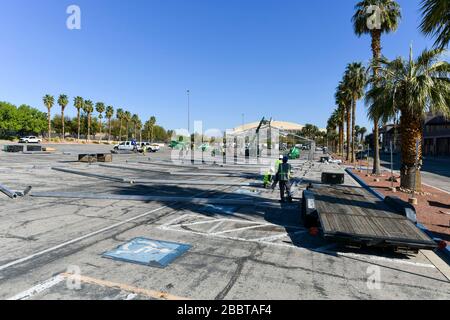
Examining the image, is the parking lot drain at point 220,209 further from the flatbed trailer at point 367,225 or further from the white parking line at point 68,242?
the flatbed trailer at point 367,225

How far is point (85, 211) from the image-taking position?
10.3 m

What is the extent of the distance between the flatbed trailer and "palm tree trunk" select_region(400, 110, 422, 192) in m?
6.86

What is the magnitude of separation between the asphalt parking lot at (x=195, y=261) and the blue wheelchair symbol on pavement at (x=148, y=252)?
0.51 feet

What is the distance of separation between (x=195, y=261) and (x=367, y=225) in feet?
13.5

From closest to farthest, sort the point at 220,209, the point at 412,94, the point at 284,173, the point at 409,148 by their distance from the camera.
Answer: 1. the point at 220,209
2. the point at 284,173
3. the point at 412,94
4. the point at 409,148

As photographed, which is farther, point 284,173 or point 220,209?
point 284,173

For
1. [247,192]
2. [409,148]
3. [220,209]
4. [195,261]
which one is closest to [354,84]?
[409,148]

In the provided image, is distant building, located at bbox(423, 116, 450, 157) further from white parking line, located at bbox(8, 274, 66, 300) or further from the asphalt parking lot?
white parking line, located at bbox(8, 274, 66, 300)

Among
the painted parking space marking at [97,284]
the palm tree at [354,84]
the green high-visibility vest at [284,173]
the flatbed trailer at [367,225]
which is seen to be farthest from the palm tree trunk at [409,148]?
the palm tree at [354,84]

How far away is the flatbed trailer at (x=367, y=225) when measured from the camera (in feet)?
21.0

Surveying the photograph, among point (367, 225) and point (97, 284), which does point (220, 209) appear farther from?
point (97, 284)

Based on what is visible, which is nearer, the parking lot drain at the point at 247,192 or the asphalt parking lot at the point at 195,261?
the asphalt parking lot at the point at 195,261

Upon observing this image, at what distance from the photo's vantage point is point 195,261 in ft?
20.6

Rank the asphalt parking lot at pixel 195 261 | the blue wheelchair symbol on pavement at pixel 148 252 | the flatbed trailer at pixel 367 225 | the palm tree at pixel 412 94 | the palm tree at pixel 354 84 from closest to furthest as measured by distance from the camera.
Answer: the asphalt parking lot at pixel 195 261, the blue wheelchair symbol on pavement at pixel 148 252, the flatbed trailer at pixel 367 225, the palm tree at pixel 412 94, the palm tree at pixel 354 84
